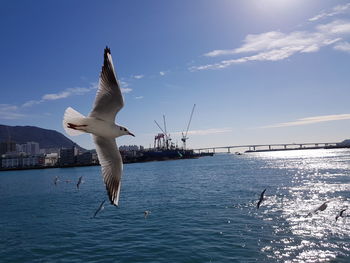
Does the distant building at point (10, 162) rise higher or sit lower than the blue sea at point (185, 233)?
higher

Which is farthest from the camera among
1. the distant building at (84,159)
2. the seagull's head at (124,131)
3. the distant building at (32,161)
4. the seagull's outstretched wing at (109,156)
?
the distant building at (32,161)

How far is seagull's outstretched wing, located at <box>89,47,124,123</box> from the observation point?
577cm

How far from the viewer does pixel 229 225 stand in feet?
67.2

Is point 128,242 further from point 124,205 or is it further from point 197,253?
point 124,205

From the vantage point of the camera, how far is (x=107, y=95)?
19.9 feet

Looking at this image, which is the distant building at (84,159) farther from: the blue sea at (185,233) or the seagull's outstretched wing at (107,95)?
the seagull's outstretched wing at (107,95)

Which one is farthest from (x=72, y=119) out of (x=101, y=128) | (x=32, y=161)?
(x=32, y=161)

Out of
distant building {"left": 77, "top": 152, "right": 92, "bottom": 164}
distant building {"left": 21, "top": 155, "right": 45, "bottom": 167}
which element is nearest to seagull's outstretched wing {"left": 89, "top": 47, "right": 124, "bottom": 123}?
distant building {"left": 77, "top": 152, "right": 92, "bottom": 164}

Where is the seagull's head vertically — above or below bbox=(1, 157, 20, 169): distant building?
above

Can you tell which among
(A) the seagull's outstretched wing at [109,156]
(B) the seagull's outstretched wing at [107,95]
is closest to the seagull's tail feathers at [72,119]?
(B) the seagull's outstretched wing at [107,95]

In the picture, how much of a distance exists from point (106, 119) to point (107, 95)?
0.54 meters

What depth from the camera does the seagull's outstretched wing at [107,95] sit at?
577cm

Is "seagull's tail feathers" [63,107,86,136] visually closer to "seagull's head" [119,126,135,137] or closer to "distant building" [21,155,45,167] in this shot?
"seagull's head" [119,126,135,137]

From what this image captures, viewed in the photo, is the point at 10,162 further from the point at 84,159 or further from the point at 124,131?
the point at 124,131
